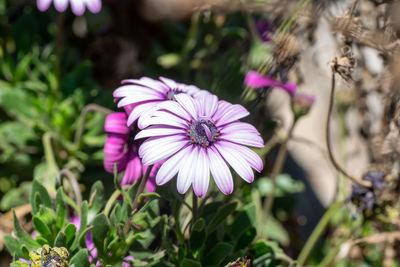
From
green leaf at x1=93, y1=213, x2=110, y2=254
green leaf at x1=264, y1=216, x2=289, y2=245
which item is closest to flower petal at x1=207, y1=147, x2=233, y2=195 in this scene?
green leaf at x1=93, y1=213, x2=110, y2=254

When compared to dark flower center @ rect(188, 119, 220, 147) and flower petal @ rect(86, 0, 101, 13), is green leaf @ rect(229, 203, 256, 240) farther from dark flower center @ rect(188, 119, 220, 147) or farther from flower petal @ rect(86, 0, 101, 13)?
flower petal @ rect(86, 0, 101, 13)

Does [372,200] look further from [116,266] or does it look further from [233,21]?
[233,21]

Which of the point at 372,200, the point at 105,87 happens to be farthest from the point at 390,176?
the point at 105,87

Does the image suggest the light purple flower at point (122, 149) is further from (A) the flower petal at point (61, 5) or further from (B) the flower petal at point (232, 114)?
(A) the flower petal at point (61, 5)

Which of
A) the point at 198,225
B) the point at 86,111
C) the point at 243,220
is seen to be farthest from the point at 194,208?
Answer: the point at 86,111

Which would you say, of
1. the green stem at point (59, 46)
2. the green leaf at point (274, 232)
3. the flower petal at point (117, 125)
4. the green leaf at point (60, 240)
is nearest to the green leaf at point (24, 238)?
the green leaf at point (60, 240)

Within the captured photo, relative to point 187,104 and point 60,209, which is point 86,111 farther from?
point 187,104
